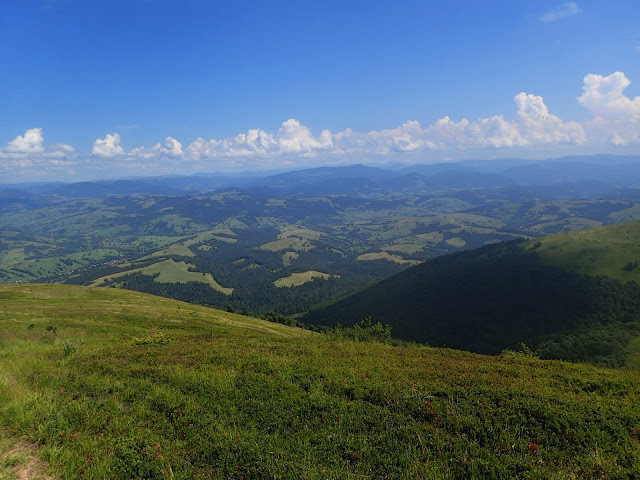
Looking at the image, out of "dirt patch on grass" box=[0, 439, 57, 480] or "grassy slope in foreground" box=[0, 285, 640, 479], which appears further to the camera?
"grassy slope in foreground" box=[0, 285, 640, 479]

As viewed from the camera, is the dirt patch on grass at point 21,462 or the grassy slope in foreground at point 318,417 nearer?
the dirt patch on grass at point 21,462

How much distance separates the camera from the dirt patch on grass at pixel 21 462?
1067cm

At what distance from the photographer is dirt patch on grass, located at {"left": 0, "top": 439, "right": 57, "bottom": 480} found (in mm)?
10672

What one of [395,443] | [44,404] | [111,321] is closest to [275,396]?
[395,443]

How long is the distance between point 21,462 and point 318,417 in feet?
38.3

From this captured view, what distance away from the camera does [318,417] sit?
15008 millimetres

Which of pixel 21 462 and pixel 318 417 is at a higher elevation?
pixel 21 462

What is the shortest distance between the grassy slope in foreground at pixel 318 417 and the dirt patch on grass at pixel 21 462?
1.06 feet

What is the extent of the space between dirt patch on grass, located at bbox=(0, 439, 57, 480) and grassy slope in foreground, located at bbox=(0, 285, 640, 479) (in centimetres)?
32

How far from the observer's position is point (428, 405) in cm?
1540

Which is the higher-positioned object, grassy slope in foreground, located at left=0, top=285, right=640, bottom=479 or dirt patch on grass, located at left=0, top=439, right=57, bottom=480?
dirt patch on grass, located at left=0, top=439, right=57, bottom=480

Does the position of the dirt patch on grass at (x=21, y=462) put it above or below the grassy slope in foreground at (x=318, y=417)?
above

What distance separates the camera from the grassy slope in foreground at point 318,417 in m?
11.5

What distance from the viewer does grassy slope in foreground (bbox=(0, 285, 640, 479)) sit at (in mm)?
11539
